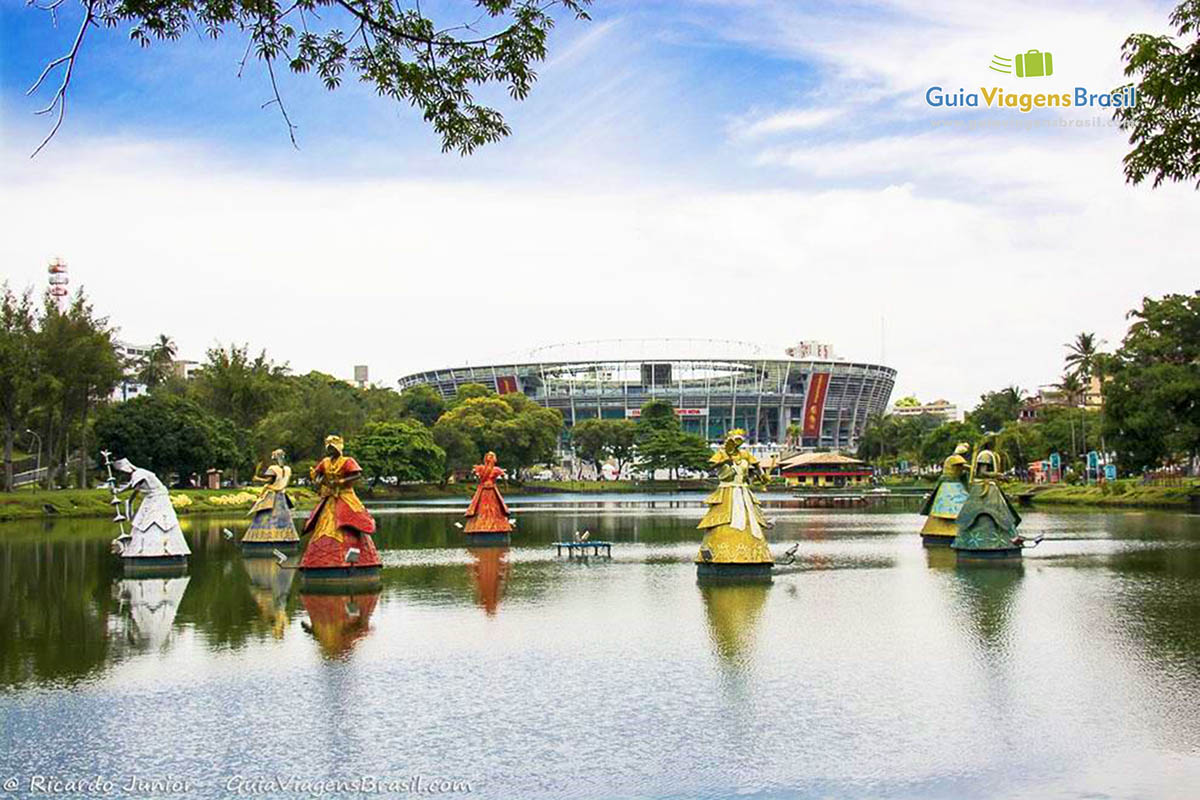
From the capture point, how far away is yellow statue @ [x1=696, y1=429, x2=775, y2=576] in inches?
901

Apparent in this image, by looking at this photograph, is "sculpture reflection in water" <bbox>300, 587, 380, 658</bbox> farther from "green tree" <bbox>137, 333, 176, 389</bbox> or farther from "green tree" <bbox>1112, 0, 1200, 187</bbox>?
"green tree" <bbox>137, 333, 176, 389</bbox>

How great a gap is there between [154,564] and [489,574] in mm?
7634

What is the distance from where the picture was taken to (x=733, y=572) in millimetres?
22875

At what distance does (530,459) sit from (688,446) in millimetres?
12052

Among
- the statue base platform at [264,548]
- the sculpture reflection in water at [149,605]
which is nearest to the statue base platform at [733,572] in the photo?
the sculpture reflection in water at [149,605]

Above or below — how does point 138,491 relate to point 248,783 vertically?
above

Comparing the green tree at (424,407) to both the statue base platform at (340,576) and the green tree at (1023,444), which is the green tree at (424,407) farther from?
the statue base platform at (340,576)

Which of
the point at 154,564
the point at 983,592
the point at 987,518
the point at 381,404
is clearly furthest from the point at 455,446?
the point at 983,592

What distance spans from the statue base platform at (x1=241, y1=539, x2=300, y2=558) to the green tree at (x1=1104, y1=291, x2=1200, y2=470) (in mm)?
36377

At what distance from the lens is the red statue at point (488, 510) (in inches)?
1346

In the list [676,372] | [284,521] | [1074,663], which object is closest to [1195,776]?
[1074,663]

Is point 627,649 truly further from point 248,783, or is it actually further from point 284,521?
point 284,521

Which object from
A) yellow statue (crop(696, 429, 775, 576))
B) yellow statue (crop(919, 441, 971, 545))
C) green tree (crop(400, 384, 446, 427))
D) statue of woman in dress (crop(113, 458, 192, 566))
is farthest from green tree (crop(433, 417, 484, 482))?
yellow statue (crop(696, 429, 775, 576))

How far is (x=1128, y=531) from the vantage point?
122ft
